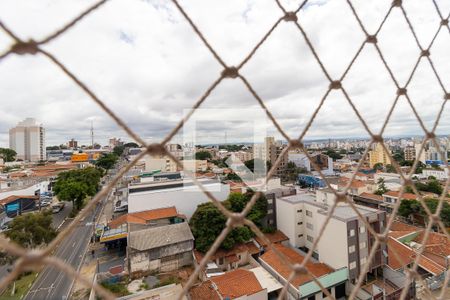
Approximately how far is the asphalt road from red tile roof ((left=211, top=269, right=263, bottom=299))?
78.5 inches

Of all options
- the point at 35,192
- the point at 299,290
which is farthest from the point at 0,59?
the point at 35,192

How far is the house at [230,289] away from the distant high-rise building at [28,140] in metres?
19.8

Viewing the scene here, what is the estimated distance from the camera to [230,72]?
52 centimetres

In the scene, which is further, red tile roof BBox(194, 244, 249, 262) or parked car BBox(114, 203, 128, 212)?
parked car BBox(114, 203, 128, 212)

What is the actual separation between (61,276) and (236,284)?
3.28 meters

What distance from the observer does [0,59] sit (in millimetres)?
365

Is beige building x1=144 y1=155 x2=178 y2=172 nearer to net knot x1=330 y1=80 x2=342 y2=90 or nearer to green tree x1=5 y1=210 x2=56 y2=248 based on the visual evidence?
green tree x1=5 y1=210 x2=56 y2=248

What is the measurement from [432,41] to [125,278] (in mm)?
4917

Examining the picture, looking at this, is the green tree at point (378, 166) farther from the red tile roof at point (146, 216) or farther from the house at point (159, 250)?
the house at point (159, 250)

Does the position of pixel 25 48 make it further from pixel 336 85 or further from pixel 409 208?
pixel 409 208

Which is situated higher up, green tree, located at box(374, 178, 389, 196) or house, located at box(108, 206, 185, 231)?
green tree, located at box(374, 178, 389, 196)

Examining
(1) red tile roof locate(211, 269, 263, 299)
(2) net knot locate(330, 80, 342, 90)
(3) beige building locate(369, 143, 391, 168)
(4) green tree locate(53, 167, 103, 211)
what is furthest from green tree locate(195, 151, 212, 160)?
(2) net knot locate(330, 80, 342, 90)

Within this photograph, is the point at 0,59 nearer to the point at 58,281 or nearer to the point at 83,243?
the point at 58,281

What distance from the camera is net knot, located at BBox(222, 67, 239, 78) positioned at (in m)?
0.52
